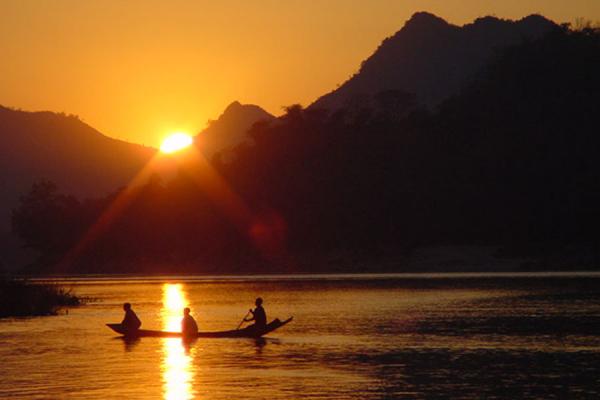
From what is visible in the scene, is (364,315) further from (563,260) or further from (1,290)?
(563,260)

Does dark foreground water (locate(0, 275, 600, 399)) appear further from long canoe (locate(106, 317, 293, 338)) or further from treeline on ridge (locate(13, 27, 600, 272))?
treeline on ridge (locate(13, 27, 600, 272))

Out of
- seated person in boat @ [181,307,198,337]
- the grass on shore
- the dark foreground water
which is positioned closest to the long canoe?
the dark foreground water

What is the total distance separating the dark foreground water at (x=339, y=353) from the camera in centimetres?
3516

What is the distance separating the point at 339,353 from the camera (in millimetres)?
45750

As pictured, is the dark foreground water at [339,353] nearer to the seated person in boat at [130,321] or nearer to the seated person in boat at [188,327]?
the seated person in boat at [188,327]

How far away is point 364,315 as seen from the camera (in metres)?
67.8

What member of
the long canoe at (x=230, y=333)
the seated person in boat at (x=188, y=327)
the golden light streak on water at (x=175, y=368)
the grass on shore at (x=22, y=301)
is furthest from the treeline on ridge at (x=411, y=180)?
the seated person in boat at (x=188, y=327)

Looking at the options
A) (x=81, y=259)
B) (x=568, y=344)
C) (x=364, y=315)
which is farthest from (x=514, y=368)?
(x=81, y=259)

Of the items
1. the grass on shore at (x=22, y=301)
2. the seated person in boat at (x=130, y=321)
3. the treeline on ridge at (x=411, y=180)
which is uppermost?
the treeline on ridge at (x=411, y=180)

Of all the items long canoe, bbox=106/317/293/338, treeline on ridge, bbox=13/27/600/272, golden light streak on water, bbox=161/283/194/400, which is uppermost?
treeline on ridge, bbox=13/27/600/272

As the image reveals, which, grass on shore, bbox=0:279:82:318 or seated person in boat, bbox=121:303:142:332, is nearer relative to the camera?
seated person in boat, bbox=121:303:142:332

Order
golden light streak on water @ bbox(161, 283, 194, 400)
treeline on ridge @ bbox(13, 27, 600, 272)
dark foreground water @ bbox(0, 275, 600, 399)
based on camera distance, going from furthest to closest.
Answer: treeline on ridge @ bbox(13, 27, 600, 272), dark foreground water @ bbox(0, 275, 600, 399), golden light streak on water @ bbox(161, 283, 194, 400)

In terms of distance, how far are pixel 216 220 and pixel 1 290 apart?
93.3 metres

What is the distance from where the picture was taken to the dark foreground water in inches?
1384
